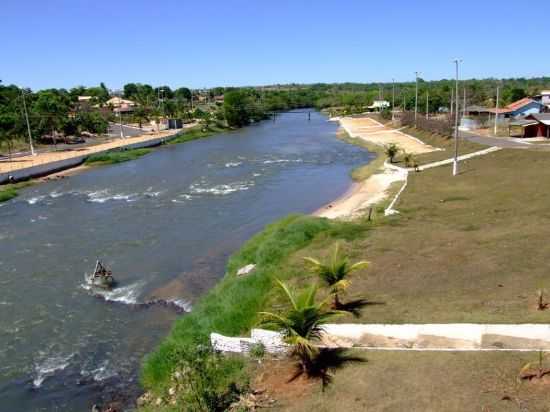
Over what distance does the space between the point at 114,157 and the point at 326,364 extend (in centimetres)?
6180

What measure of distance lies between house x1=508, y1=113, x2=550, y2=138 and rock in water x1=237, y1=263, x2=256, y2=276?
3763 centimetres

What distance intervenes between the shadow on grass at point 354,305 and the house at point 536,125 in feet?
134

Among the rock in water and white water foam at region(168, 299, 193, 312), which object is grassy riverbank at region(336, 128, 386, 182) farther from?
white water foam at region(168, 299, 193, 312)

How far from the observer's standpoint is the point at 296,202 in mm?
40125

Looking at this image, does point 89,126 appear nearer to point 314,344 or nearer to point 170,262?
point 170,262

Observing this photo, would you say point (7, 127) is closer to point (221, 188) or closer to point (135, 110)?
point (221, 188)

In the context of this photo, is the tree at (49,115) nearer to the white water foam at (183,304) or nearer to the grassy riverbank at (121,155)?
the grassy riverbank at (121,155)

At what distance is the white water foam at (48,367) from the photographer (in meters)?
15.9

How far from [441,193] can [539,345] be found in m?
21.2

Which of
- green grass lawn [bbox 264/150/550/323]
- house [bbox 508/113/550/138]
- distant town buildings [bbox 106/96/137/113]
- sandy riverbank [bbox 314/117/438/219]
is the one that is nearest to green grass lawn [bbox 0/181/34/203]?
sandy riverbank [bbox 314/117/438/219]

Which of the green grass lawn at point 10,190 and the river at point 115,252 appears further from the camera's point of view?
the green grass lawn at point 10,190

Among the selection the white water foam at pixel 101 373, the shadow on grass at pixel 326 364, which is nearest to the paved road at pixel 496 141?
the shadow on grass at pixel 326 364

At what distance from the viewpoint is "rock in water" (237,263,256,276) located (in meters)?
20.7

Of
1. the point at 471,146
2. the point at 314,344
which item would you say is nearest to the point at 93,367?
the point at 314,344
